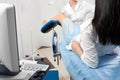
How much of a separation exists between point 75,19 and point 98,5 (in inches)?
33.8

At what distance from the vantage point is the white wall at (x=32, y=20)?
127 inches

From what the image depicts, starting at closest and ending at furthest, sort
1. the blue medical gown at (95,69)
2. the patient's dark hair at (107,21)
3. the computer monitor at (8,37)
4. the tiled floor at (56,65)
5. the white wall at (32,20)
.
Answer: the computer monitor at (8,37), the patient's dark hair at (107,21), the blue medical gown at (95,69), the tiled floor at (56,65), the white wall at (32,20)

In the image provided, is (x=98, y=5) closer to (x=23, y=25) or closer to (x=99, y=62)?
(x=99, y=62)

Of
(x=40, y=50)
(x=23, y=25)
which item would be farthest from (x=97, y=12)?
(x=40, y=50)

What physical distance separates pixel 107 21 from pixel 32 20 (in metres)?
2.52

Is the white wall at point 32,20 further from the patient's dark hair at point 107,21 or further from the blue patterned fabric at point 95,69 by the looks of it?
the patient's dark hair at point 107,21

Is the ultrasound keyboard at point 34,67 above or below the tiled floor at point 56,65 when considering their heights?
above

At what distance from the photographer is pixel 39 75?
125 centimetres

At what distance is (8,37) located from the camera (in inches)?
36.2

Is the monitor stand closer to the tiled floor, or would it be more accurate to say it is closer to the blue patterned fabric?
the blue patterned fabric

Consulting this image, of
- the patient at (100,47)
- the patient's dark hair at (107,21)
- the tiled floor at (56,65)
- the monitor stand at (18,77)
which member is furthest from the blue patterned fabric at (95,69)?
the tiled floor at (56,65)

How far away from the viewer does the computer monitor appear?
35.0 inches

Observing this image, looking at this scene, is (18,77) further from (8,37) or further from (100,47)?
(100,47)

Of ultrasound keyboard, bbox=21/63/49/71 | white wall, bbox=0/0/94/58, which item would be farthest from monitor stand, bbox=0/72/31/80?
white wall, bbox=0/0/94/58
